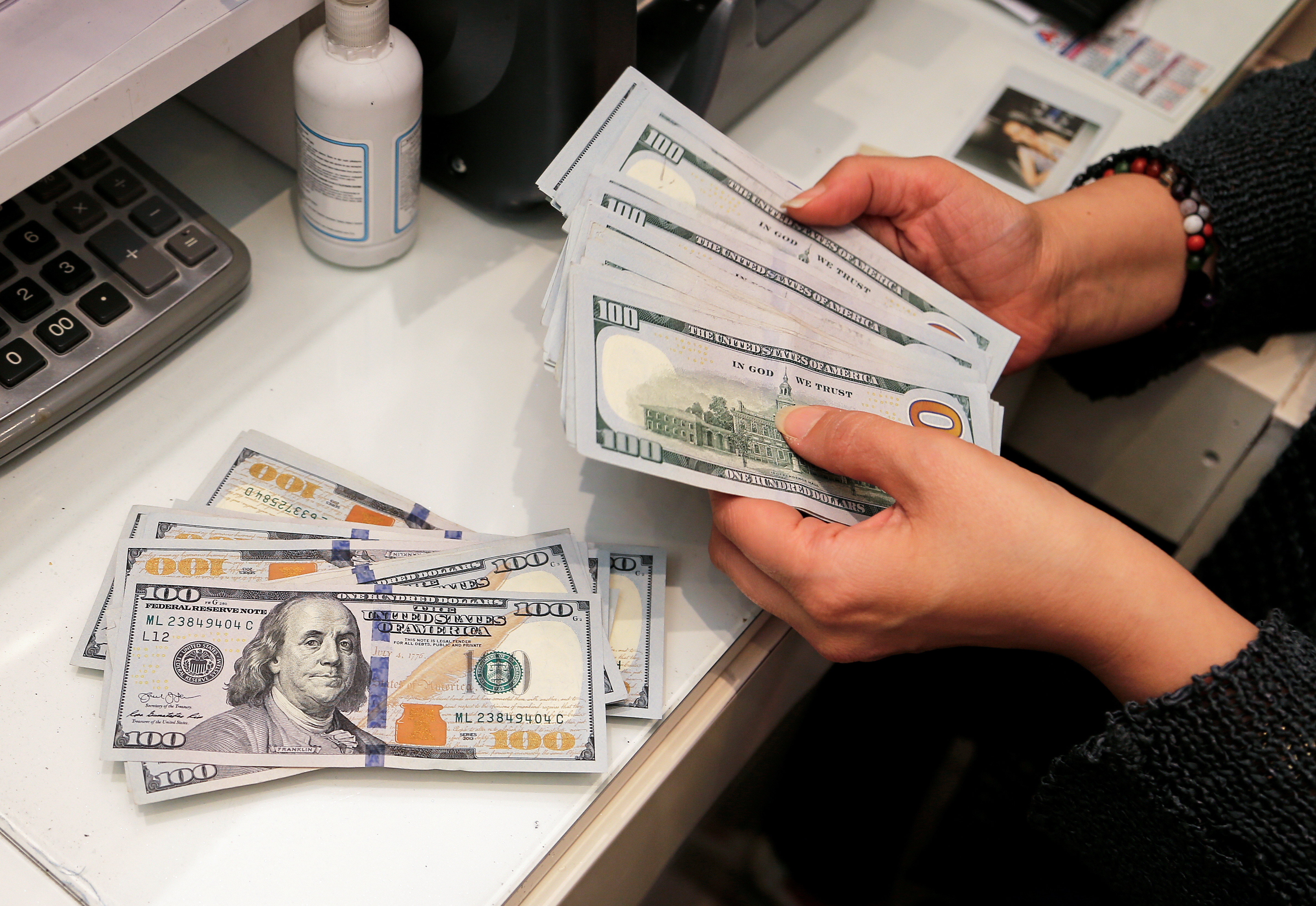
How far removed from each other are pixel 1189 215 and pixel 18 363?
0.81m

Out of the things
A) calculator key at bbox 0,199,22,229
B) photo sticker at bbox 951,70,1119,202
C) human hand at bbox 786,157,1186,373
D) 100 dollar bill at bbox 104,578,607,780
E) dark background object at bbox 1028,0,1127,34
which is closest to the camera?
100 dollar bill at bbox 104,578,607,780

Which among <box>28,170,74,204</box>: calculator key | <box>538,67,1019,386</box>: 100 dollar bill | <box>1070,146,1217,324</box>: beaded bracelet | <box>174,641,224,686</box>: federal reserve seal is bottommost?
<box>174,641,224,686</box>: federal reserve seal

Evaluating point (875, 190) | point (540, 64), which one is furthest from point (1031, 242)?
point (540, 64)

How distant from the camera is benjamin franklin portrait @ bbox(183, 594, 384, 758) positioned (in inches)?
18.3

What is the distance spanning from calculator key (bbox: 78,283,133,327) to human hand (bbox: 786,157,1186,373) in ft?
1.42

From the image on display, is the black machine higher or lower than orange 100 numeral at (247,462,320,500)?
higher

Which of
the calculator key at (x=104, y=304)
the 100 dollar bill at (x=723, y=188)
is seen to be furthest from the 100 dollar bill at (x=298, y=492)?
the 100 dollar bill at (x=723, y=188)

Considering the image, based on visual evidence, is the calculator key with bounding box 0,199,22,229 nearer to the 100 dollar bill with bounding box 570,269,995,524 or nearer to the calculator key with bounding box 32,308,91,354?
the calculator key with bounding box 32,308,91,354

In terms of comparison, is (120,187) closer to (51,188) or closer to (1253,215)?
(51,188)

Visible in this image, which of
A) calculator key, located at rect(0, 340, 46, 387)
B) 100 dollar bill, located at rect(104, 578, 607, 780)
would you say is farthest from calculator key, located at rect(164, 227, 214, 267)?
100 dollar bill, located at rect(104, 578, 607, 780)

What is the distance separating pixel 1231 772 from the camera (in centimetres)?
49

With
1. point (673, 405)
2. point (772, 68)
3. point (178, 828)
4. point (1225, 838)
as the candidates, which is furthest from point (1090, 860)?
point (772, 68)

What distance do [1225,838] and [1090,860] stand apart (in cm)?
11

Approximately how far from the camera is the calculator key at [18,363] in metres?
0.53
